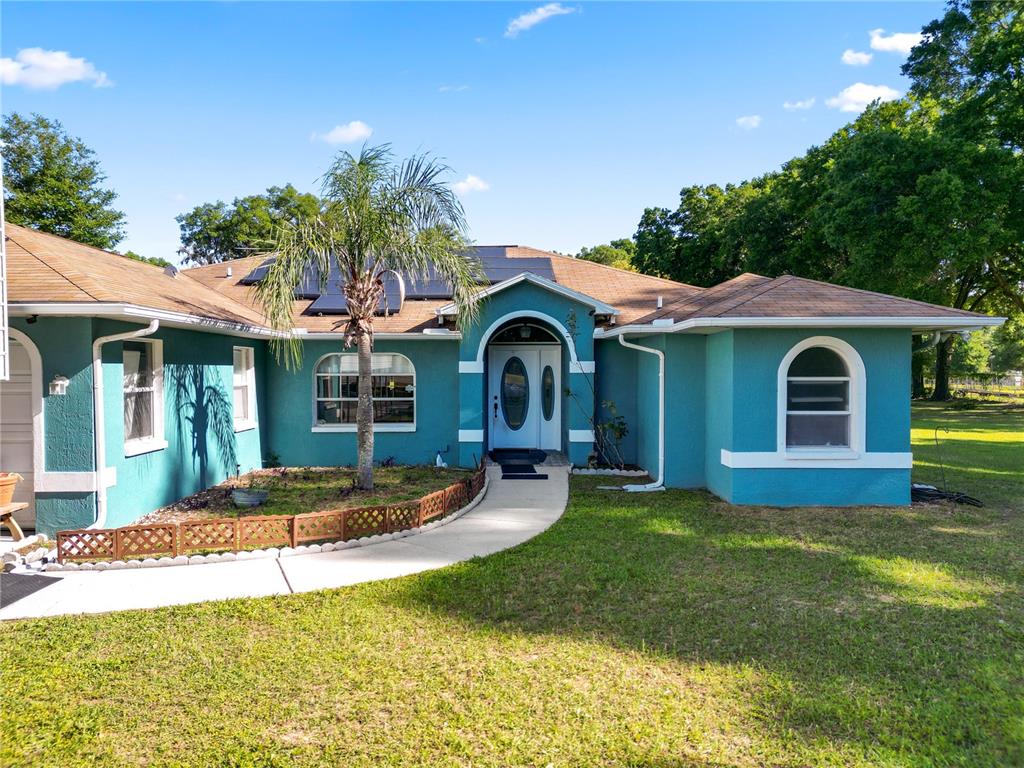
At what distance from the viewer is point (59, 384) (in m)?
7.47

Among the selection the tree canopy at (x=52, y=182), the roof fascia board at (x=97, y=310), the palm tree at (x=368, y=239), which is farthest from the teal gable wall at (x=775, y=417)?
the tree canopy at (x=52, y=182)

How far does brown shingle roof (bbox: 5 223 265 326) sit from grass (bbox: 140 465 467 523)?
3.05 m

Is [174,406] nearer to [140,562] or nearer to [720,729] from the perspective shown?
[140,562]

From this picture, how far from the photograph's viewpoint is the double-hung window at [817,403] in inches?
380

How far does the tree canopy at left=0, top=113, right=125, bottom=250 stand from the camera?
106 ft

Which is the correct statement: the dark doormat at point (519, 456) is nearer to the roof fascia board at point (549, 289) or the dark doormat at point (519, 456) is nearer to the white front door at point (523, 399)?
the white front door at point (523, 399)

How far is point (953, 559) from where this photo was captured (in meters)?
6.96

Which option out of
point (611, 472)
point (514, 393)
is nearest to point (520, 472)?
point (611, 472)

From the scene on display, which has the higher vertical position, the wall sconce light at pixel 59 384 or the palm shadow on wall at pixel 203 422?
the wall sconce light at pixel 59 384

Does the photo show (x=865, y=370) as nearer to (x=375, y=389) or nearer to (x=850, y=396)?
(x=850, y=396)

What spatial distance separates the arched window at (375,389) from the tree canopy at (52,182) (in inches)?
1138

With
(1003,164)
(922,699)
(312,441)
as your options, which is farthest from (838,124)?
(922,699)

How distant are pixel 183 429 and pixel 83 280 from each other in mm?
2937

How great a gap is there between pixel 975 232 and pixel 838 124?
11.2m
